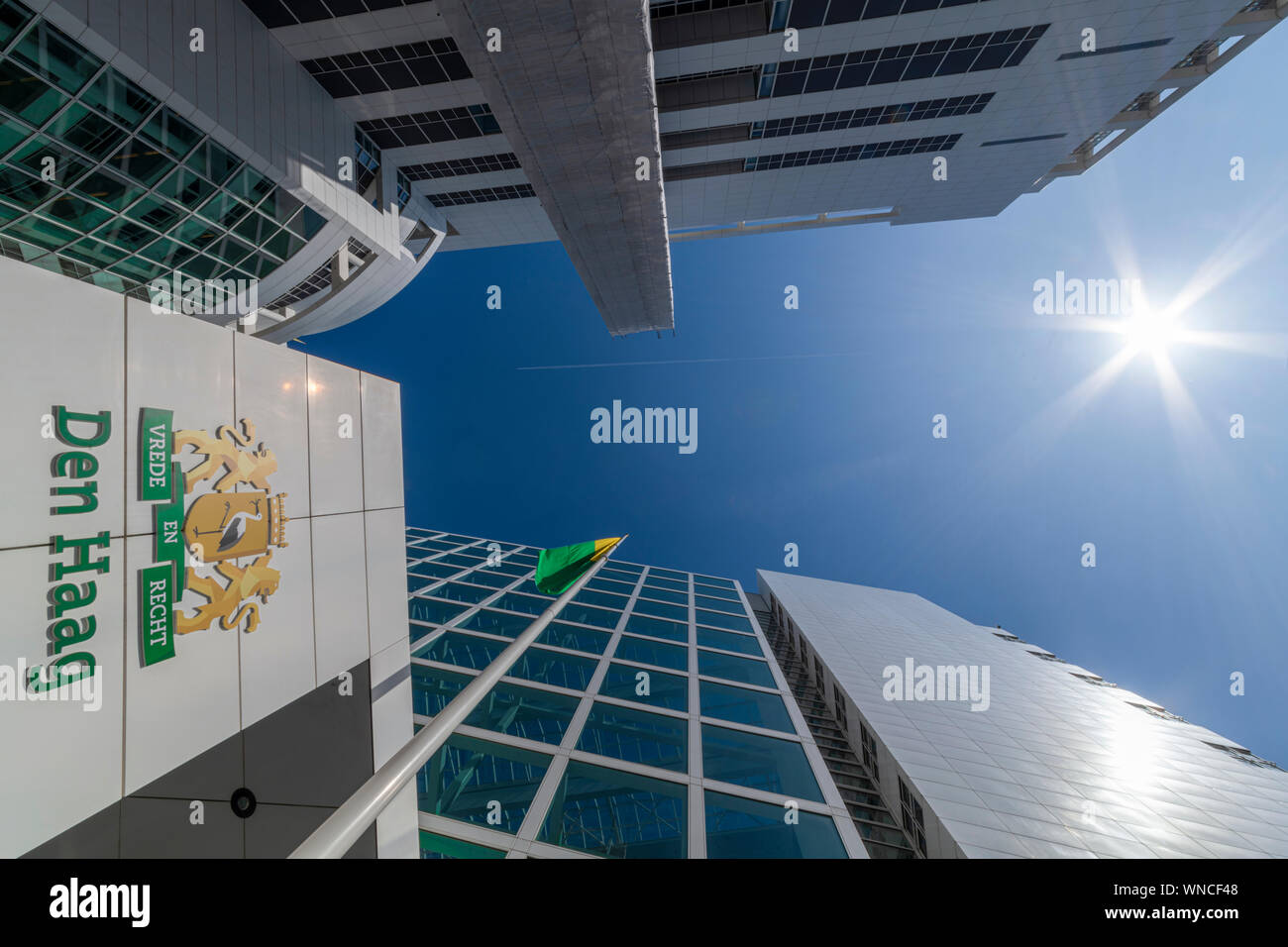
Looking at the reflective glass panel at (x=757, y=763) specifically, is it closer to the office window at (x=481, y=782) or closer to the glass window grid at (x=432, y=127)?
the office window at (x=481, y=782)

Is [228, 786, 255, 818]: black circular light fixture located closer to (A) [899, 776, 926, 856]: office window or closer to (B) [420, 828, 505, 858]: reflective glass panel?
(B) [420, 828, 505, 858]: reflective glass panel

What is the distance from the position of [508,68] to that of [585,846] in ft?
83.1

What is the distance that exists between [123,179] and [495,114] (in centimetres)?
1482

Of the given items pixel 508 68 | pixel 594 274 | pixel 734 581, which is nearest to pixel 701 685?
pixel 734 581

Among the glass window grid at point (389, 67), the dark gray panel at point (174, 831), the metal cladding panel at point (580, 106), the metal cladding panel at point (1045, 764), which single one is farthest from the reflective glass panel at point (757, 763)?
the glass window grid at point (389, 67)

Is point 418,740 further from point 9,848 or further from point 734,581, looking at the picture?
point 734,581

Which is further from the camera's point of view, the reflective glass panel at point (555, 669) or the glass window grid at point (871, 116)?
the glass window grid at point (871, 116)

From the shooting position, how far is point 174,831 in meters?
4.59

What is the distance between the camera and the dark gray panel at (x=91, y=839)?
3.61 meters

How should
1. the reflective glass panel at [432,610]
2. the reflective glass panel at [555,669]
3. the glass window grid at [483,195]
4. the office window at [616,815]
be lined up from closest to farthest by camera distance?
the office window at [616,815] < the reflective glass panel at [555,669] < the reflective glass panel at [432,610] < the glass window grid at [483,195]

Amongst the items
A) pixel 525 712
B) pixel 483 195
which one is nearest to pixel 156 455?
pixel 525 712

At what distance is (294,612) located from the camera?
6.00 m

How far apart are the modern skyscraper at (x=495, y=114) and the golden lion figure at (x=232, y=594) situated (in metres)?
21.1

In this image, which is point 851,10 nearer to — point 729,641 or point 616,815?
point 729,641
